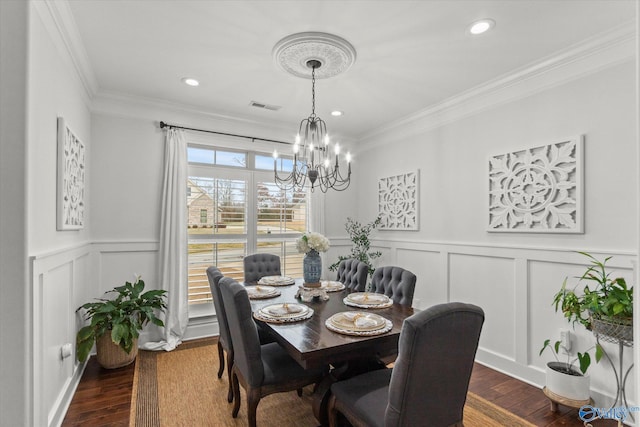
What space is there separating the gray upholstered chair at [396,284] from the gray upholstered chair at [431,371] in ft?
3.27

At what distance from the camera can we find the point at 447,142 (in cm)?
364

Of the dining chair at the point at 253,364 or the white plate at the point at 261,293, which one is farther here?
the white plate at the point at 261,293

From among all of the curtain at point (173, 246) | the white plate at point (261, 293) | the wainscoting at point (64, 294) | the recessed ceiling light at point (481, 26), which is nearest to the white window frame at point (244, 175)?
the curtain at point (173, 246)

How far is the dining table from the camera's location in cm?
166

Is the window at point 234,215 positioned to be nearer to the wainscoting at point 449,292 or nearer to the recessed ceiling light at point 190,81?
the wainscoting at point 449,292

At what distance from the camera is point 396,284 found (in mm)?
2672

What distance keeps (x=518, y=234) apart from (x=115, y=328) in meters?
3.70

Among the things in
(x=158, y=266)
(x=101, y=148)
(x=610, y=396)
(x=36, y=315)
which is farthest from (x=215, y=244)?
(x=610, y=396)

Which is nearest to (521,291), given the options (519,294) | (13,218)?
(519,294)

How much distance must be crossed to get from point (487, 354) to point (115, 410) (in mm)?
3248

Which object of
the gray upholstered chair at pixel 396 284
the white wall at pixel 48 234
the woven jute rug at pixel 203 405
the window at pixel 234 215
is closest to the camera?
the white wall at pixel 48 234

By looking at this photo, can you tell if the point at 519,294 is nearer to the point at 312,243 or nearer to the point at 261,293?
the point at 312,243

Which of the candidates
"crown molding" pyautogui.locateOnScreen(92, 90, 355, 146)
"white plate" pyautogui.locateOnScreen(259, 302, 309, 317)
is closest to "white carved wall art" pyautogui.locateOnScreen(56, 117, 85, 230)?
"crown molding" pyautogui.locateOnScreen(92, 90, 355, 146)

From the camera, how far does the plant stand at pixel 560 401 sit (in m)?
2.26
